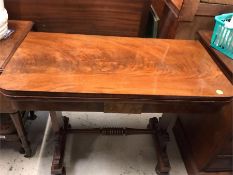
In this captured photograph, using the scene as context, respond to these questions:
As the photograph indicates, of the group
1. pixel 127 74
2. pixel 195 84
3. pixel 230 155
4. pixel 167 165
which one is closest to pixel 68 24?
pixel 127 74

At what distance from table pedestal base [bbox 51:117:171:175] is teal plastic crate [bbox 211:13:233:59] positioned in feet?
2.09

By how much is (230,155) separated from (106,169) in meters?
0.72

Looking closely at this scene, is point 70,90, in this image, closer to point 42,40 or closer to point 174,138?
point 42,40

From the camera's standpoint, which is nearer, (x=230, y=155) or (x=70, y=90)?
(x=70, y=90)

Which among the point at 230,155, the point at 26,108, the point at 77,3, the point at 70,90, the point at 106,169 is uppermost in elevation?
the point at 77,3

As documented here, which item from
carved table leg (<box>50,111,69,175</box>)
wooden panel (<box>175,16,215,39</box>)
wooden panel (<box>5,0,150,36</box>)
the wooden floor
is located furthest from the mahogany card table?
the wooden floor

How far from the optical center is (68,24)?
1380mm

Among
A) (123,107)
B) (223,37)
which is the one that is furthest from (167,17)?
(123,107)

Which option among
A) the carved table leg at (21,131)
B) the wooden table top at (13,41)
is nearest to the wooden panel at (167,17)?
the wooden table top at (13,41)

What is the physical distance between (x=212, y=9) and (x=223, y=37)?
0.64 feet

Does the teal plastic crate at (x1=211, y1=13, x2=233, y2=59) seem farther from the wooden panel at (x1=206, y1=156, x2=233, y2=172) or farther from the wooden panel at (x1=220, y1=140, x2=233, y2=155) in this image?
the wooden panel at (x1=206, y1=156, x2=233, y2=172)

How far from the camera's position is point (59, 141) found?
1409mm

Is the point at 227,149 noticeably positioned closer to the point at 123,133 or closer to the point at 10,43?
the point at 123,133

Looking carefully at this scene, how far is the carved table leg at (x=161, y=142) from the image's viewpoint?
4.44ft
